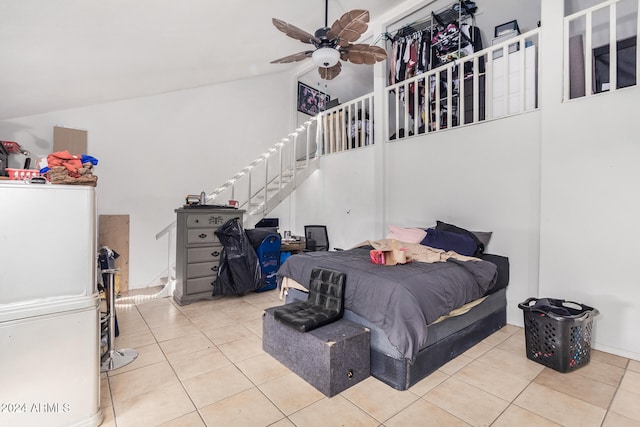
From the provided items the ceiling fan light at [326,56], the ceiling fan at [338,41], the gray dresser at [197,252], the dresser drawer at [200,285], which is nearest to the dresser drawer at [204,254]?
the gray dresser at [197,252]

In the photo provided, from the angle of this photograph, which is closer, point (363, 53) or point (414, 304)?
point (414, 304)

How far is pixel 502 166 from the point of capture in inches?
127

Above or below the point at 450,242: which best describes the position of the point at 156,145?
above

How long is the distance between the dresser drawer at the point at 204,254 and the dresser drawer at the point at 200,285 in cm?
25

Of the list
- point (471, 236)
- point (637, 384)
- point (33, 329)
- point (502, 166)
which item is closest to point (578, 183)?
point (502, 166)

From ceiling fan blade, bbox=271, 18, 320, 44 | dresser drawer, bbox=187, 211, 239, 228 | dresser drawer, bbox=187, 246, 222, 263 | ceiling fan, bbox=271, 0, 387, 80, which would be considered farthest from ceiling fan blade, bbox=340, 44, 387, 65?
dresser drawer, bbox=187, 246, 222, 263

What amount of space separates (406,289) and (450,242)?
4.56ft

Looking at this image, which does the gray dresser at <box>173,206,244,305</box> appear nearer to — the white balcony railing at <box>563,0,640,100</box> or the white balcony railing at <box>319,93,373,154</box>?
the white balcony railing at <box>319,93,373,154</box>

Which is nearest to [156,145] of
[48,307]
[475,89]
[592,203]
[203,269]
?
[203,269]

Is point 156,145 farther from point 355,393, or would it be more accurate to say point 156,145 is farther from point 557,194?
point 557,194

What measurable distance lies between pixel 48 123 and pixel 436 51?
517 cm

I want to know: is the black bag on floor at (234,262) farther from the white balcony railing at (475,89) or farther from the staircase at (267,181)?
the white balcony railing at (475,89)

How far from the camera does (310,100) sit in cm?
677

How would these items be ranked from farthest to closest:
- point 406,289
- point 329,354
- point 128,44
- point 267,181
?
point 267,181
point 128,44
point 406,289
point 329,354
